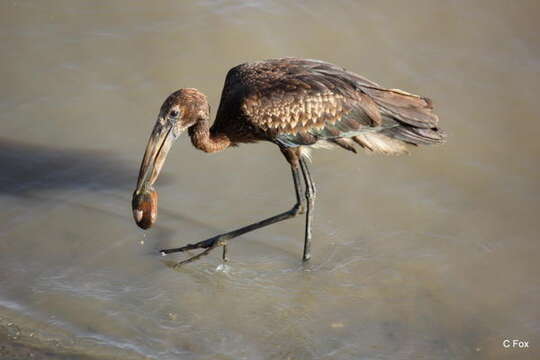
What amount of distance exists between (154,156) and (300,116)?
125 centimetres

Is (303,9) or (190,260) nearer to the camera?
(190,260)

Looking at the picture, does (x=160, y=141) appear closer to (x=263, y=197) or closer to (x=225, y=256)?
(x=225, y=256)

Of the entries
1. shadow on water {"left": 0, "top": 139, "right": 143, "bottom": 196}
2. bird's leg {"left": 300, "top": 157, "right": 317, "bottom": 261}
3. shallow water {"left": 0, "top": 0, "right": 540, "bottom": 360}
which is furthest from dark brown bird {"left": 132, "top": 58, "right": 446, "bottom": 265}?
shadow on water {"left": 0, "top": 139, "right": 143, "bottom": 196}

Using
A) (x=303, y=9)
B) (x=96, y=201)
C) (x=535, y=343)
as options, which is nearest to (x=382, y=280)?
(x=535, y=343)

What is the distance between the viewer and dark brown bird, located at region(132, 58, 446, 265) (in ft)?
20.2

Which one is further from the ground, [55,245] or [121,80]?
[121,80]

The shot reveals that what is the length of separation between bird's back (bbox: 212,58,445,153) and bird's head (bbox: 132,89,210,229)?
379 millimetres

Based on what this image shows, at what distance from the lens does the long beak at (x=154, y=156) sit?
5750mm

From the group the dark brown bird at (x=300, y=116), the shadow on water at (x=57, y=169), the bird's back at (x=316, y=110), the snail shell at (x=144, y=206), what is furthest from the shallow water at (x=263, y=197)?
the bird's back at (x=316, y=110)

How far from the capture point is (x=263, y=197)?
696 cm

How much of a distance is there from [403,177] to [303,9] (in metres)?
2.60

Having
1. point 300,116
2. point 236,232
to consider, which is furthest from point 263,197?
point 300,116

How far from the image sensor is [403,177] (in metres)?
7.24

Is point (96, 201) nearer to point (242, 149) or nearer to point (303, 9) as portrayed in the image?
point (242, 149)
